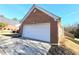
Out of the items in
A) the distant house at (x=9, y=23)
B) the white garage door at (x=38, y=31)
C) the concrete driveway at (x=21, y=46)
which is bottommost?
the concrete driveway at (x=21, y=46)

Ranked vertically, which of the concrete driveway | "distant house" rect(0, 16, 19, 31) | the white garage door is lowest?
the concrete driveway

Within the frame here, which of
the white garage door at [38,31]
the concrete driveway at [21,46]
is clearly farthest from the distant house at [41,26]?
the concrete driveway at [21,46]

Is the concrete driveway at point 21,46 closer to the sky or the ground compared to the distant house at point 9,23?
closer to the ground

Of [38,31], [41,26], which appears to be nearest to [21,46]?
[38,31]

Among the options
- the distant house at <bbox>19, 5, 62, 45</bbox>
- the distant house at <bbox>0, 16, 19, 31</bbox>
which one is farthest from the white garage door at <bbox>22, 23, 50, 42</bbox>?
the distant house at <bbox>0, 16, 19, 31</bbox>

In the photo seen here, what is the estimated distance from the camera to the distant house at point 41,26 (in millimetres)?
3785

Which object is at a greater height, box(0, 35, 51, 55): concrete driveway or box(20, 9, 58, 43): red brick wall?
box(20, 9, 58, 43): red brick wall

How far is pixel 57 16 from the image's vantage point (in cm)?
375

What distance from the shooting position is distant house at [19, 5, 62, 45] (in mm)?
3785

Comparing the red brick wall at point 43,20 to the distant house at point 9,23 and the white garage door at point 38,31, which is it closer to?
the white garage door at point 38,31

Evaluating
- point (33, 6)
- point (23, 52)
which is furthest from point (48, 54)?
point (33, 6)

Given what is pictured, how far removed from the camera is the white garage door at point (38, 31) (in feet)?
12.7

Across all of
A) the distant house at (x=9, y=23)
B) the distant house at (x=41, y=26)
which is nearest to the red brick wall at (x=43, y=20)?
the distant house at (x=41, y=26)

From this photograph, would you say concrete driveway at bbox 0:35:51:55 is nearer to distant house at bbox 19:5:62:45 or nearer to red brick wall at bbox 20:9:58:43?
distant house at bbox 19:5:62:45
